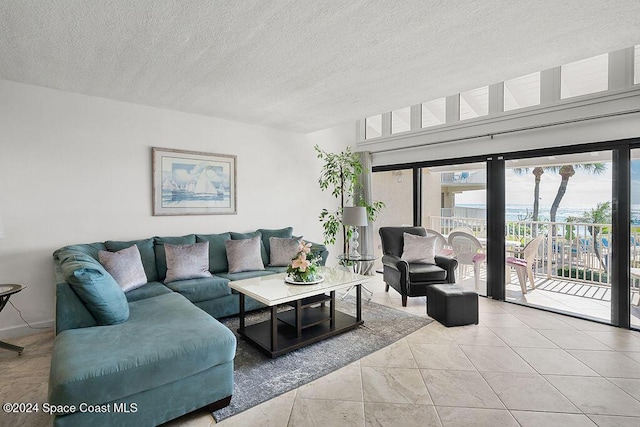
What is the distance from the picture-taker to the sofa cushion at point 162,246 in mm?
3602

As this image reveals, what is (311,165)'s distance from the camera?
5.46 meters

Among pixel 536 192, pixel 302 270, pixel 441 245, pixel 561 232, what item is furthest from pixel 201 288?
pixel 561 232

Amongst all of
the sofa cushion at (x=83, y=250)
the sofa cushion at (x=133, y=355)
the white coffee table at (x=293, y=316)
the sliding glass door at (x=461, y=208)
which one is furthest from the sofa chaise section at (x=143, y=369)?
the sliding glass door at (x=461, y=208)

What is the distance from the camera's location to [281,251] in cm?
433

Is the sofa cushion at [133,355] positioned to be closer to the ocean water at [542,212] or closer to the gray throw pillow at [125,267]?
the gray throw pillow at [125,267]

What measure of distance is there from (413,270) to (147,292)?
2981 mm

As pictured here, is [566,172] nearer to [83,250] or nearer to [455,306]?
[455,306]

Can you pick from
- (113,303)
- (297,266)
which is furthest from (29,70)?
(297,266)

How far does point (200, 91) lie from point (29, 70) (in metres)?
1.41

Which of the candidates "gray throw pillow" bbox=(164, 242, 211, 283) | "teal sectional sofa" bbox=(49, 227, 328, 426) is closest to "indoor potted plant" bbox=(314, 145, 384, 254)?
"gray throw pillow" bbox=(164, 242, 211, 283)

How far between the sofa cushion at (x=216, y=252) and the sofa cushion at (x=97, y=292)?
1.63m

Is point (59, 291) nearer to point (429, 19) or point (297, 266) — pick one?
point (297, 266)

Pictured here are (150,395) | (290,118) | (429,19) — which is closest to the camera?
(150,395)

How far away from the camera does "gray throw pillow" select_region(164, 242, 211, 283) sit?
11.4 ft
